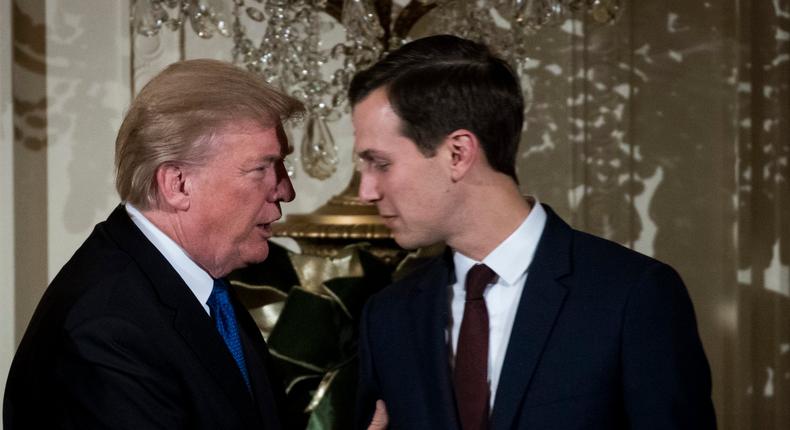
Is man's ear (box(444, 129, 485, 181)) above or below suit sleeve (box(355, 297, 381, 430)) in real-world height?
above

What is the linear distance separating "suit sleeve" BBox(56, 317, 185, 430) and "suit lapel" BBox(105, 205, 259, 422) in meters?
0.11

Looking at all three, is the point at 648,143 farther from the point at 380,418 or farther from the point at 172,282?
the point at 172,282

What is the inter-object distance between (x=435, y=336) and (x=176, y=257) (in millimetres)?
445

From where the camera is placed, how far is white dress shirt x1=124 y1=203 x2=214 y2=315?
1.72m

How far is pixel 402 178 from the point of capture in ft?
6.31

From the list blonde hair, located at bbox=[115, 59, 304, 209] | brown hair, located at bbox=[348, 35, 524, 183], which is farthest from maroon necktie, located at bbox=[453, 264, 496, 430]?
blonde hair, located at bbox=[115, 59, 304, 209]

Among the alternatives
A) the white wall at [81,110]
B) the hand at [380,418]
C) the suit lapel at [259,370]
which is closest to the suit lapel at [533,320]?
the hand at [380,418]

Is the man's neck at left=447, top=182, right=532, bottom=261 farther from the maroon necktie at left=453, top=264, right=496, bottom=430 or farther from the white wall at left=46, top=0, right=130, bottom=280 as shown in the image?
the white wall at left=46, top=0, right=130, bottom=280

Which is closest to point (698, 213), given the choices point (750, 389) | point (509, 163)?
point (750, 389)

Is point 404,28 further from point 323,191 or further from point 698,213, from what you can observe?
point 698,213

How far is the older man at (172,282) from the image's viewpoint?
5.04 feet

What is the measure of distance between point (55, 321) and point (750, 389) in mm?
2140

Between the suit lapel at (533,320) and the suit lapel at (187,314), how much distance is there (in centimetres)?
38

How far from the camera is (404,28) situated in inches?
103
